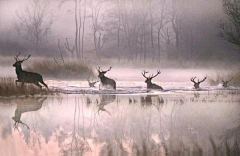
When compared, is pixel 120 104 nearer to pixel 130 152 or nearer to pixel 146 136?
pixel 146 136

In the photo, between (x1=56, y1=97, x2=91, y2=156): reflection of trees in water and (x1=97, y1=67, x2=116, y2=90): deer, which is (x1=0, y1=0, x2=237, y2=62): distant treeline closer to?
(x1=97, y1=67, x2=116, y2=90): deer

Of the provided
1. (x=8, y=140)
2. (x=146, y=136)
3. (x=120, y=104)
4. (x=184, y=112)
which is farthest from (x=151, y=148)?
(x=120, y=104)

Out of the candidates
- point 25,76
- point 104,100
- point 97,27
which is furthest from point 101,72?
point 25,76

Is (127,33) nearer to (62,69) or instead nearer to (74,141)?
(62,69)

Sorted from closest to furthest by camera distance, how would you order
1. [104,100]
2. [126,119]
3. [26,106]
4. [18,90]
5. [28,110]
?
[126,119], [28,110], [26,106], [104,100], [18,90]

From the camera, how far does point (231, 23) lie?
4723 mm

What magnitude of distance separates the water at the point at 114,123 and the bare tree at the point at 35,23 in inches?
32.0

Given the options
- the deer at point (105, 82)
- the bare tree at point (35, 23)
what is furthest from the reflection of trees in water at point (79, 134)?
the bare tree at point (35, 23)

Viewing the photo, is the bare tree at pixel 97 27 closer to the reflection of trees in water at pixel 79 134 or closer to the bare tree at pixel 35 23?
the bare tree at pixel 35 23

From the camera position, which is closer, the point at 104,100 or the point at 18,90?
the point at 104,100

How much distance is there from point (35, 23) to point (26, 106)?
1327 millimetres

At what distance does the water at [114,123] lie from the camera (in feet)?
7.22

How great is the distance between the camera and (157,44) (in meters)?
4.77

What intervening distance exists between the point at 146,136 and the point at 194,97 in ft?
6.89
